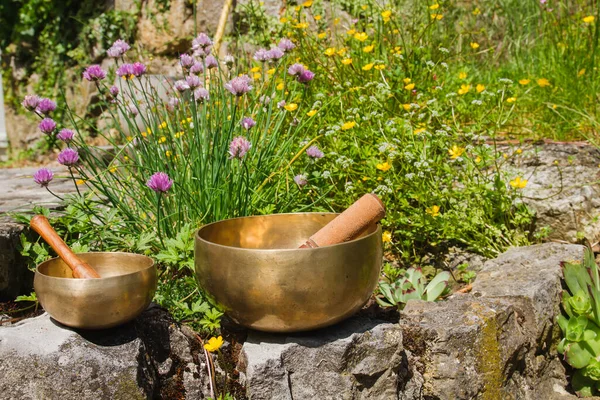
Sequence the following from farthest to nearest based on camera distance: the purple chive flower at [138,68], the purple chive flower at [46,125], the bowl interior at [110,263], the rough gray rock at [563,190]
Result: the rough gray rock at [563,190]
the purple chive flower at [138,68]
the purple chive flower at [46,125]
the bowl interior at [110,263]

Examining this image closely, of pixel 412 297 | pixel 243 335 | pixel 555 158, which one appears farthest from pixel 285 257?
pixel 555 158

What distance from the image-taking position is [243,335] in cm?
204

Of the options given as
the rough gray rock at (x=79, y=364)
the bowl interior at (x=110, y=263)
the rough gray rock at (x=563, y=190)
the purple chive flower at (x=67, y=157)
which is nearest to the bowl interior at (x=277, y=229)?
the bowl interior at (x=110, y=263)

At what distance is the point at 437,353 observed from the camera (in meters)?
1.99

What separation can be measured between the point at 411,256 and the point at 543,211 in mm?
634

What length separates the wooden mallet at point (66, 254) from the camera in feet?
5.98

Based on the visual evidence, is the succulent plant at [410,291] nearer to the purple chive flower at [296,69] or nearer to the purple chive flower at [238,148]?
the purple chive flower at [238,148]

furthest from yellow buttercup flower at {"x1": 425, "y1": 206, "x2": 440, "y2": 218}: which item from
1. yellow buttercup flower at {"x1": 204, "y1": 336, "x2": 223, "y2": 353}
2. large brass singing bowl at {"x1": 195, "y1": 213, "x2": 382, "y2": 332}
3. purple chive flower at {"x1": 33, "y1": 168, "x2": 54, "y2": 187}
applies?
purple chive flower at {"x1": 33, "y1": 168, "x2": 54, "y2": 187}

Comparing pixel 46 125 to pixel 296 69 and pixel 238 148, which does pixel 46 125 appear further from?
pixel 296 69

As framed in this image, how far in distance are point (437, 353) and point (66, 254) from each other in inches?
46.9

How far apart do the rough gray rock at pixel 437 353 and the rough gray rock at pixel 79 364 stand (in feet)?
0.90

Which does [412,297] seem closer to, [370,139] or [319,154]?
[319,154]

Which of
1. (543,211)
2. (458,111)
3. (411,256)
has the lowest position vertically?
(411,256)

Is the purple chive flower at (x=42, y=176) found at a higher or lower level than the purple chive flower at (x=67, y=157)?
lower
